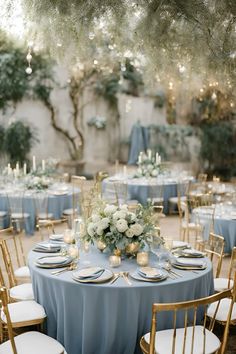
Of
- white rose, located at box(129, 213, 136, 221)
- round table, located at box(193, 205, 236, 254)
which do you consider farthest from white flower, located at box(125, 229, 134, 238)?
round table, located at box(193, 205, 236, 254)

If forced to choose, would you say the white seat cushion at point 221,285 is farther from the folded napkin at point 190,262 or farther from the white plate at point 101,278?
the white plate at point 101,278

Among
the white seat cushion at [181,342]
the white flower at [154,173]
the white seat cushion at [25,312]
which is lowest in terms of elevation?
the white seat cushion at [181,342]

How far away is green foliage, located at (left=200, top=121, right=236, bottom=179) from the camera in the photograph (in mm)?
13221

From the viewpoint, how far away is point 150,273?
338cm

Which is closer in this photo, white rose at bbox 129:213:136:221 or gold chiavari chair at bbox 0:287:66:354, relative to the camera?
gold chiavari chair at bbox 0:287:66:354

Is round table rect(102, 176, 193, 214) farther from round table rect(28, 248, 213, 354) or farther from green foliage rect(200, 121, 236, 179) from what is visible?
round table rect(28, 248, 213, 354)

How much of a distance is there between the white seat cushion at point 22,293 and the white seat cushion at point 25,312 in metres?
0.19

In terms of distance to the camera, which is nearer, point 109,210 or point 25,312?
point 25,312

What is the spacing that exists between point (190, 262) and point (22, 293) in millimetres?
1463

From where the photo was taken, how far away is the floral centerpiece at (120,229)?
3.67 meters

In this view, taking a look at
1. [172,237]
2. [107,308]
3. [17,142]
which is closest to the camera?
[107,308]

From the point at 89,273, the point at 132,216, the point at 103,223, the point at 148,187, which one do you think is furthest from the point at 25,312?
the point at 148,187

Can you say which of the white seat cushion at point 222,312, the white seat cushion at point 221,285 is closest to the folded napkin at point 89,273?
the white seat cushion at point 222,312

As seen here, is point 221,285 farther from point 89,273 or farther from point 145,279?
point 89,273
